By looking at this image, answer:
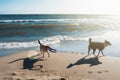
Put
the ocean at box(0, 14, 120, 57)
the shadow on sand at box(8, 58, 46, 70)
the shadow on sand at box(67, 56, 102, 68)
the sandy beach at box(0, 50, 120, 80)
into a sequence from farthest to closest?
the ocean at box(0, 14, 120, 57)
the shadow on sand at box(67, 56, 102, 68)
the shadow on sand at box(8, 58, 46, 70)
the sandy beach at box(0, 50, 120, 80)

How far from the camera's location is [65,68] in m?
9.91

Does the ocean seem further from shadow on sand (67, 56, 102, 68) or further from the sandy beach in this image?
the sandy beach

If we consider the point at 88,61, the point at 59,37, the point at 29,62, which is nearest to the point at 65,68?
the point at 88,61

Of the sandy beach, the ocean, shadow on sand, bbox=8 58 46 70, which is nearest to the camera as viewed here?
the sandy beach

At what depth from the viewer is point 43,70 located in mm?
9633

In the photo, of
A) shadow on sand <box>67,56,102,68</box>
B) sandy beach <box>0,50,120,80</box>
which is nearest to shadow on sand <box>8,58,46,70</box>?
sandy beach <box>0,50,120,80</box>

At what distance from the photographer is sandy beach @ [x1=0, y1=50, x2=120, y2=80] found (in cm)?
865

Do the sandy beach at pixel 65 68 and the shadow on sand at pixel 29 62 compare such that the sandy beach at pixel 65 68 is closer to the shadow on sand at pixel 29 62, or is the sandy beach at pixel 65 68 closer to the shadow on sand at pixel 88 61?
the shadow on sand at pixel 88 61

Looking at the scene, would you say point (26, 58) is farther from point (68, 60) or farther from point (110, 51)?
point (110, 51)

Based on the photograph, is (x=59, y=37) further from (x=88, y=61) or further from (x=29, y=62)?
(x=29, y=62)

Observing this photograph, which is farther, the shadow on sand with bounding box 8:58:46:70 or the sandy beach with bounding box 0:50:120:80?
the shadow on sand with bounding box 8:58:46:70

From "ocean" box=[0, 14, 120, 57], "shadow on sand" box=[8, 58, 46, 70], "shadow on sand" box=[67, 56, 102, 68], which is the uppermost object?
"shadow on sand" box=[67, 56, 102, 68]

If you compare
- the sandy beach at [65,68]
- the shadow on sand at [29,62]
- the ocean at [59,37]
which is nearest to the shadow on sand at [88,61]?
the sandy beach at [65,68]

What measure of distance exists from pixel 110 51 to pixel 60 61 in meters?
4.44
